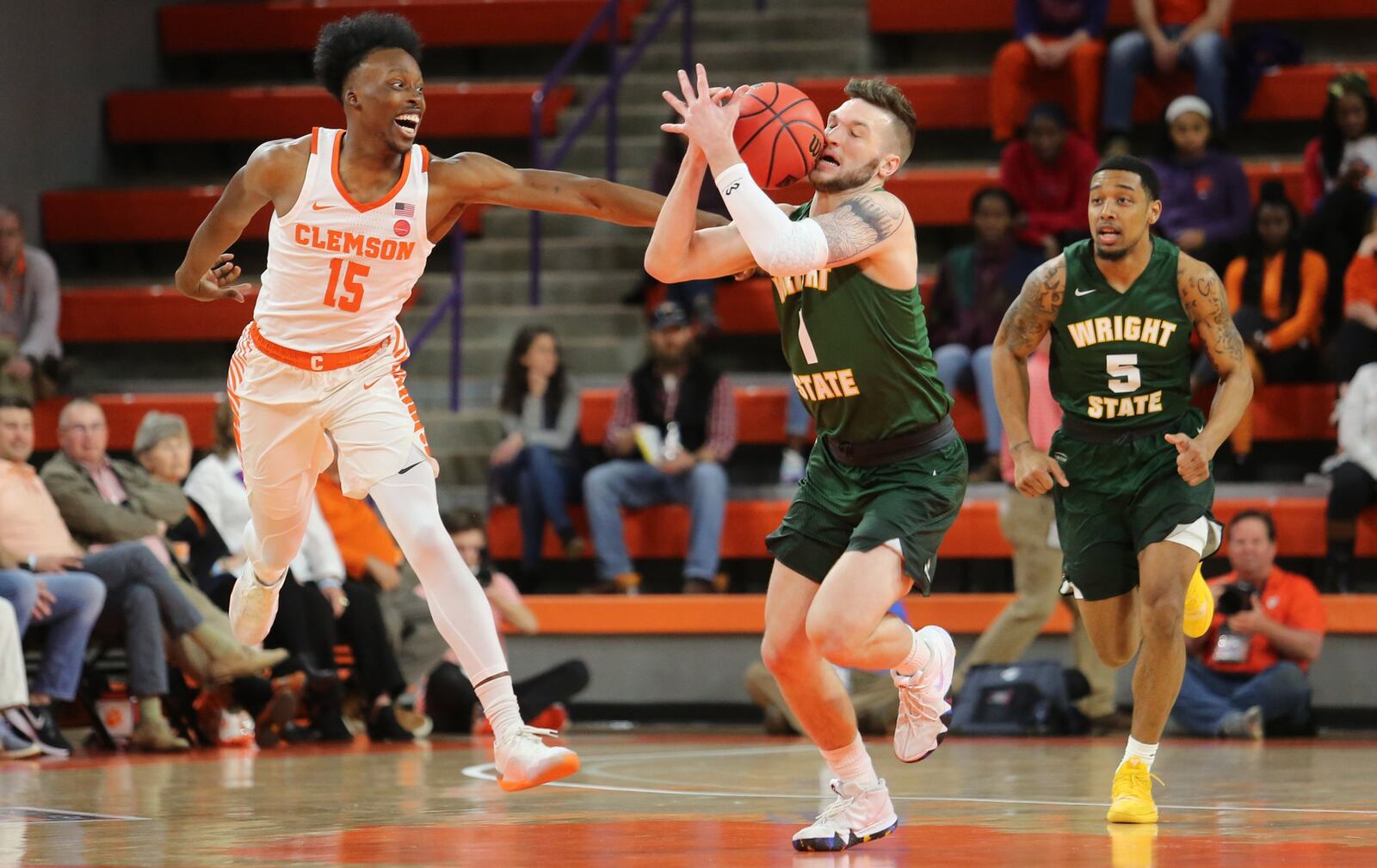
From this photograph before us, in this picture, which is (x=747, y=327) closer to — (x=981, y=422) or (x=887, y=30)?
(x=981, y=422)

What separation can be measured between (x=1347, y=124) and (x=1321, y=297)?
3.82 feet

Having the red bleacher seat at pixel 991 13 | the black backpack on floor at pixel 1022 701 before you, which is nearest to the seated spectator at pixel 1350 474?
the black backpack on floor at pixel 1022 701

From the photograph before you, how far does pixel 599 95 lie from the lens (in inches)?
503

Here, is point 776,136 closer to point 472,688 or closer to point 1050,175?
point 472,688

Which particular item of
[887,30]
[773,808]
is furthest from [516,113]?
[773,808]

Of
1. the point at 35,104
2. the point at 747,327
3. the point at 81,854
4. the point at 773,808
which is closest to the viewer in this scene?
the point at 81,854

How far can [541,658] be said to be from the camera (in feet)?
34.8

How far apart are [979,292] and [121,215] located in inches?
244

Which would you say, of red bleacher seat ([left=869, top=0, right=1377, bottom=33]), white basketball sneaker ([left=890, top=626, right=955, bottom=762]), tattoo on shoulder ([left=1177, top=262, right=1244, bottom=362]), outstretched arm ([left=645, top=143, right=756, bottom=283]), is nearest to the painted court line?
white basketball sneaker ([left=890, top=626, right=955, bottom=762])

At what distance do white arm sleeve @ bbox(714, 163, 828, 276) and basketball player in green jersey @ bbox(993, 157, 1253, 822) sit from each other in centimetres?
146

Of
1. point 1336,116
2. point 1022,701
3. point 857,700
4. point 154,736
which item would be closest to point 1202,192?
point 1336,116

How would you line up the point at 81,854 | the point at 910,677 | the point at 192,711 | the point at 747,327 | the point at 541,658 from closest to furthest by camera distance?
1. the point at 81,854
2. the point at 910,677
3. the point at 192,711
4. the point at 541,658
5. the point at 747,327

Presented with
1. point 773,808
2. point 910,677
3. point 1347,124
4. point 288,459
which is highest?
point 1347,124

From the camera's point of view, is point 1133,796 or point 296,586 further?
point 296,586
